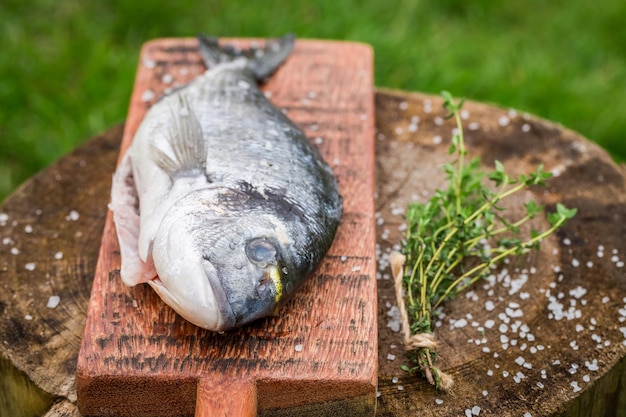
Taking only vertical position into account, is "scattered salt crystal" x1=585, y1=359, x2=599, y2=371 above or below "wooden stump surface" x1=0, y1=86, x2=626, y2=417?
below

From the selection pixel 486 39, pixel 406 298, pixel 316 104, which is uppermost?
pixel 316 104

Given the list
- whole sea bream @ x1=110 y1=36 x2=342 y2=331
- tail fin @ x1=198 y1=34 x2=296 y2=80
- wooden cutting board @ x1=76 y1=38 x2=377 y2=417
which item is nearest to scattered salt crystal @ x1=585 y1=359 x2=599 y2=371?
wooden cutting board @ x1=76 y1=38 x2=377 y2=417

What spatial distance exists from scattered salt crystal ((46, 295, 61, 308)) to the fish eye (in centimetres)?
102

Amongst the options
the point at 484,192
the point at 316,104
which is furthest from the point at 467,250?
the point at 316,104

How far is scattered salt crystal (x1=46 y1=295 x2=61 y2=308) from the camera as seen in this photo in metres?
3.10

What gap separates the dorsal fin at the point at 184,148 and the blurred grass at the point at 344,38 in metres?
2.22

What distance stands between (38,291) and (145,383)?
2.75 ft

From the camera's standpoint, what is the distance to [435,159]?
12.5ft

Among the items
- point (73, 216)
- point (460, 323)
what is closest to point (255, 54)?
point (73, 216)

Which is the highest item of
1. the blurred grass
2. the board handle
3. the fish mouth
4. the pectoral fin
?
the fish mouth

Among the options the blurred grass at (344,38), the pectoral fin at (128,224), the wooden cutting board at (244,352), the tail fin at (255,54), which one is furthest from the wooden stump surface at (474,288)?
the blurred grass at (344,38)

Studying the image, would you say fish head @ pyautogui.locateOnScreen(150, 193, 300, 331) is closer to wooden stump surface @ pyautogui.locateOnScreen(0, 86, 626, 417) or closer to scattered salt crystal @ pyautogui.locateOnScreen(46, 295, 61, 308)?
wooden stump surface @ pyautogui.locateOnScreen(0, 86, 626, 417)

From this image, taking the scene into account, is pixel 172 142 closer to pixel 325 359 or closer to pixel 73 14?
pixel 325 359

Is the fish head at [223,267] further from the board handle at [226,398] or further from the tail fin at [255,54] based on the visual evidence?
the tail fin at [255,54]
